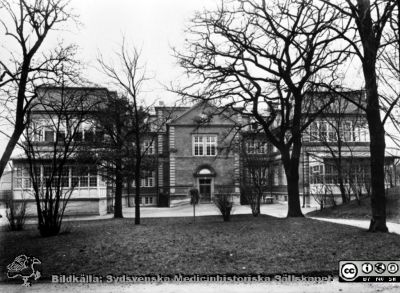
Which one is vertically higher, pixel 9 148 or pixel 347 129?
pixel 347 129

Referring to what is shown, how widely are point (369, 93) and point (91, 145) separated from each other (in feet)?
56.4

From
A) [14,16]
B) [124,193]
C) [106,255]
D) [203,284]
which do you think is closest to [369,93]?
[203,284]

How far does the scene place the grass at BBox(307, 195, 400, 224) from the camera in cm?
1839

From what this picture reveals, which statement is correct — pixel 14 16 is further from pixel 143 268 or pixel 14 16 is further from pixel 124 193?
pixel 124 193

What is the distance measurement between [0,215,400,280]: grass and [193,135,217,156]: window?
33.9m

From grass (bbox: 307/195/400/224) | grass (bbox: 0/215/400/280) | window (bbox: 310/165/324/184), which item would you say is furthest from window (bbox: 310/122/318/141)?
grass (bbox: 0/215/400/280)

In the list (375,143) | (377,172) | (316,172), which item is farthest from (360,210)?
(316,172)

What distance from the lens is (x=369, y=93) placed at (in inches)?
465

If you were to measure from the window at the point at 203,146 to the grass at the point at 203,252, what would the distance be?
111 ft

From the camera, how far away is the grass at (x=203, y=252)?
8.45 m

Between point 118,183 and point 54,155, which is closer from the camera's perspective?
point 54,155

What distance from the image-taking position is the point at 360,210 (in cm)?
2112

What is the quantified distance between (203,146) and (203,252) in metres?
37.1

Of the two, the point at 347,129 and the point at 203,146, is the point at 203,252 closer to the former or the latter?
the point at 347,129
